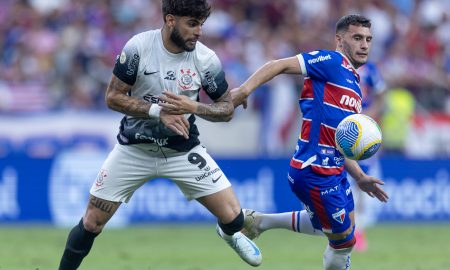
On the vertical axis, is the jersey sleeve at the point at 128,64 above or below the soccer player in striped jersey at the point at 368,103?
above

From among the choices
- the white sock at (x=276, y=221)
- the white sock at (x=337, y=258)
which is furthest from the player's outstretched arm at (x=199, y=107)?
the white sock at (x=337, y=258)

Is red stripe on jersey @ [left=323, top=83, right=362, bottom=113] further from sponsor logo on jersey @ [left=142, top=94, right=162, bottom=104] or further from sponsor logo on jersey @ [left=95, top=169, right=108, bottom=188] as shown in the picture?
sponsor logo on jersey @ [left=95, top=169, right=108, bottom=188]

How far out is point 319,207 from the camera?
10.3 meters

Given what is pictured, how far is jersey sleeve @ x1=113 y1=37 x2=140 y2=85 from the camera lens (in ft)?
31.5

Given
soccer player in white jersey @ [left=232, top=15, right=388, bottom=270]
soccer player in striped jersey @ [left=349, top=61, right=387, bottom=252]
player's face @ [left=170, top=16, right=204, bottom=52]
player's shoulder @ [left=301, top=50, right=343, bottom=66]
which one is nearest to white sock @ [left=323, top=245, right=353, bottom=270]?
soccer player in white jersey @ [left=232, top=15, right=388, bottom=270]

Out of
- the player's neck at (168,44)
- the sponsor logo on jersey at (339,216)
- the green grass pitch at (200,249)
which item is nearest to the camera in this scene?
the player's neck at (168,44)

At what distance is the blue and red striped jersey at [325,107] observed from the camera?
10.3 m

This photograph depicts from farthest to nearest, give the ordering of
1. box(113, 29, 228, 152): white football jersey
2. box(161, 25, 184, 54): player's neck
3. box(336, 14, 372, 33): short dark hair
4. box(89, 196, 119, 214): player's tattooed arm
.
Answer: box(336, 14, 372, 33): short dark hair < box(89, 196, 119, 214): player's tattooed arm < box(161, 25, 184, 54): player's neck < box(113, 29, 228, 152): white football jersey

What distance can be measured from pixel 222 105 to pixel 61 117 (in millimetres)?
10417

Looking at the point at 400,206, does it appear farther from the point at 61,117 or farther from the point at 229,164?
the point at 61,117

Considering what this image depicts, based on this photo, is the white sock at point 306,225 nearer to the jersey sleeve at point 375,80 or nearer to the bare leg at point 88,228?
the bare leg at point 88,228

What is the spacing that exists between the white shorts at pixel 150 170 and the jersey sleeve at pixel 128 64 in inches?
31.1

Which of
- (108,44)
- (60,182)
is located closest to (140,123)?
(60,182)

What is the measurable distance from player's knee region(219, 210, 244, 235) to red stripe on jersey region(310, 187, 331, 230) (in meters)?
0.71
